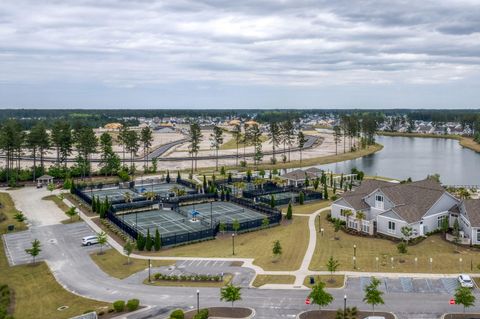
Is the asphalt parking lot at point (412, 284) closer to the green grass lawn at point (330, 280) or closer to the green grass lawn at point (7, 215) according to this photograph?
the green grass lawn at point (330, 280)

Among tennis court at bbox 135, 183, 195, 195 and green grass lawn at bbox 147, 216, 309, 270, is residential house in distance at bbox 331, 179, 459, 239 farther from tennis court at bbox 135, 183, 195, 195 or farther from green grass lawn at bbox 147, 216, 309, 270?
tennis court at bbox 135, 183, 195, 195

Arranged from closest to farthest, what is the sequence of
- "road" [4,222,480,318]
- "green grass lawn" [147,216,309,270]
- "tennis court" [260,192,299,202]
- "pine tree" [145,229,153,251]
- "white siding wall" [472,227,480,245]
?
1. "road" [4,222,480,318]
2. "green grass lawn" [147,216,309,270]
3. "white siding wall" [472,227,480,245]
4. "pine tree" [145,229,153,251]
5. "tennis court" [260,192,299,202]

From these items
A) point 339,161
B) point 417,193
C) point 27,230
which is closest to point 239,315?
point 417,193

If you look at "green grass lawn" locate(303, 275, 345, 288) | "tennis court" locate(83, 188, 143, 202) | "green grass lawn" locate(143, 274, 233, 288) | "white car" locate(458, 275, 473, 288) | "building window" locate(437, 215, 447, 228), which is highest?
"building window" locate(437, 215, 447, 228)

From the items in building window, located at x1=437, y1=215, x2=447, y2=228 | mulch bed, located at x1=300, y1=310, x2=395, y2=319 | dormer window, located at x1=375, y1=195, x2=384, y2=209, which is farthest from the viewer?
dormer window, located at x1=375, y1=195, x2=384, y2=209

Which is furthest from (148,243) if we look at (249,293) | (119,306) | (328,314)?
(328,314)

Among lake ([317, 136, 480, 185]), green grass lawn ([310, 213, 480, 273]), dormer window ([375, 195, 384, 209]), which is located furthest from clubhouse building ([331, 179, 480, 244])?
lake ([317, 136, 480, 185])

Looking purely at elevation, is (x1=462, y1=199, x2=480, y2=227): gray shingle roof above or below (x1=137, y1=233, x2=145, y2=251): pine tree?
above

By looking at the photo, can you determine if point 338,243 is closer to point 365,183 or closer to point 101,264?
point 365,183

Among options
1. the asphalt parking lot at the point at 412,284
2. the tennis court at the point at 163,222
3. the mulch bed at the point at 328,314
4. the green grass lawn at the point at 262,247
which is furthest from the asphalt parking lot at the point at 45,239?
the asphalt parking lot at the point at 412,284
